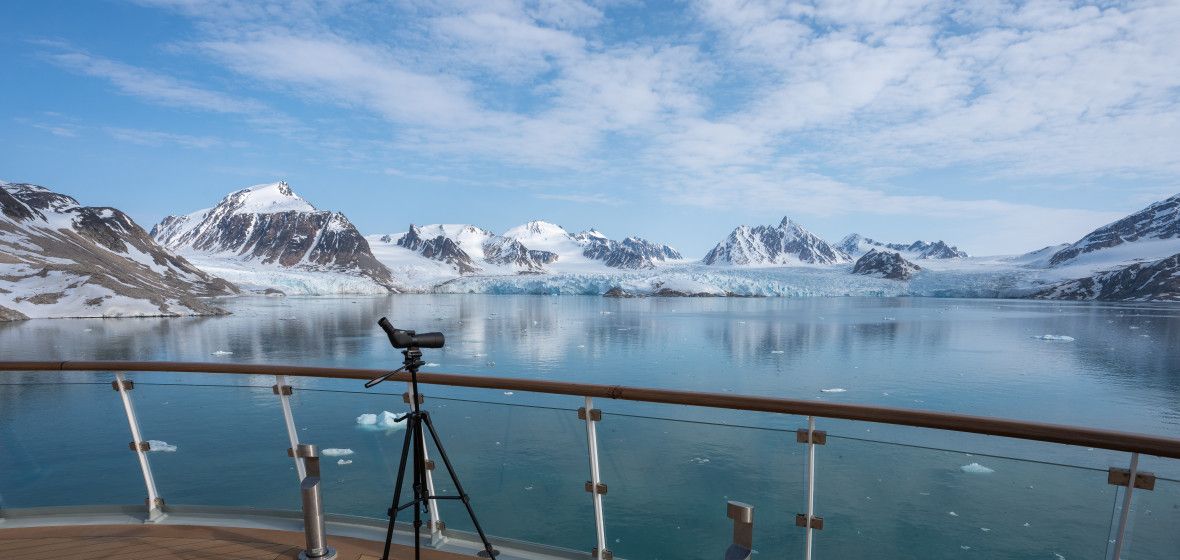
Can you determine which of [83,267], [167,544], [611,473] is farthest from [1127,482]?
[83,267]

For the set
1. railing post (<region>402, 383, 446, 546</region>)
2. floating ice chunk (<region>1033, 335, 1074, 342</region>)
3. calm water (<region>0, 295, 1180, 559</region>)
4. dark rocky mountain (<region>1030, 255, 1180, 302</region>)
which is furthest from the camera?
dark rocky mountain (<region>1030, 255, 1180, 302</region>)

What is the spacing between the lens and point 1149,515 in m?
2.73

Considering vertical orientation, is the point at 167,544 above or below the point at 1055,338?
above

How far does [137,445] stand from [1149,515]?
5518 millimetres

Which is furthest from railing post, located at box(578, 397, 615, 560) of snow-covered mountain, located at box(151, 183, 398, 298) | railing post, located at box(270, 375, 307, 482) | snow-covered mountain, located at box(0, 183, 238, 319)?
snow-covered mountain, located at box(151, 183, 398, 298)

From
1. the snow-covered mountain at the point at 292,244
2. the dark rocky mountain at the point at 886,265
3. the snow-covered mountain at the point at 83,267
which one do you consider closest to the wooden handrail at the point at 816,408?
the snow-covered mountain at the point at 83,267

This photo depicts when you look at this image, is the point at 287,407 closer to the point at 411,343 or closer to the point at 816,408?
the point at 411,343

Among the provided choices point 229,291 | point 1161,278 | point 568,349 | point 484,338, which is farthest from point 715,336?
point 1161,278

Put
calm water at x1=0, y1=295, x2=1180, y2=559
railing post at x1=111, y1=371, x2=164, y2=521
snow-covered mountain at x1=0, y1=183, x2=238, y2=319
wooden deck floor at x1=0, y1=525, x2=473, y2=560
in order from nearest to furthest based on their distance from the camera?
calm water at x1=0, y1=295, x2=1180, y2=559
wooden deck floor at x1=0, y1=525, x2=473, y2=560
railing post at x1=111, y1=371, x2=164, y2=521
snow-covered mountain at x1=0, y1=183, x2=238, y2=319

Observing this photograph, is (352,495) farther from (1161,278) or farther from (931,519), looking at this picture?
(1161,278)

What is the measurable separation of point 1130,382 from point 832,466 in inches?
997

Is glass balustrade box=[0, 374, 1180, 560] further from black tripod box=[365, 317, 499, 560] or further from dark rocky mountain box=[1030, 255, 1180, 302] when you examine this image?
dark rocky mountain box=[1030, 255, 1180, 302]

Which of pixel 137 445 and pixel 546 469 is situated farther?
pixel 137 445

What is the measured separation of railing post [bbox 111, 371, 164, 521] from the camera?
3672mm
